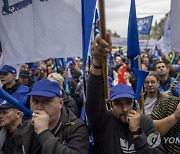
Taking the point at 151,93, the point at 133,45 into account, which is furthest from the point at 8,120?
the point at 151,93

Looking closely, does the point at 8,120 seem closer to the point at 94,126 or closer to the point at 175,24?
the point at 94,126

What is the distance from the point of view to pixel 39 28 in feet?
12.2

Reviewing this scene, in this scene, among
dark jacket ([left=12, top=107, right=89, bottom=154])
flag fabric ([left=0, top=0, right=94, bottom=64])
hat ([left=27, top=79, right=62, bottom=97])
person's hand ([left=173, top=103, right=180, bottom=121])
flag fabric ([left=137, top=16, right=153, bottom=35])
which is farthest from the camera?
flag fabric ([left=137, top=16, right=153, bottom=35])

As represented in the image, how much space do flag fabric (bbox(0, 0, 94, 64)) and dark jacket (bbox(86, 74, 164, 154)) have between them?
1.28 meters

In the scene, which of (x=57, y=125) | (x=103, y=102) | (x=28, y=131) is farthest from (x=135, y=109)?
(x=28, y=131)

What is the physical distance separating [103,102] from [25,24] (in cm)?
162

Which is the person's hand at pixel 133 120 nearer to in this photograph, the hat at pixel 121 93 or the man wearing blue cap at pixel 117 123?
the man wearing blue cap at pixel 117 123

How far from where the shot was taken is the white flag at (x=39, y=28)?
3.66 m

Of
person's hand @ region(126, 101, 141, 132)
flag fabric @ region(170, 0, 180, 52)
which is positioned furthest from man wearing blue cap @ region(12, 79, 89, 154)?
flag fabric @ region(170, 0, 180, 52)

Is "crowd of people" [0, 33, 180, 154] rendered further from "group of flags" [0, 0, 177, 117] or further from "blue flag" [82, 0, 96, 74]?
"group of flags" [0, 0, 177, 117]

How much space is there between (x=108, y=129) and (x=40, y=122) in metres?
0.49

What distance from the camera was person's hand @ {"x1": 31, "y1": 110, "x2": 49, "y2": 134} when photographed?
238 centimetres

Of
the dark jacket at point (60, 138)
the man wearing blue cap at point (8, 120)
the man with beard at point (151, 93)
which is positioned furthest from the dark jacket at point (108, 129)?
the man with beard at point (151, 93)

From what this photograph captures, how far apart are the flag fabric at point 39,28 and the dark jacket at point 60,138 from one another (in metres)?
1.15
